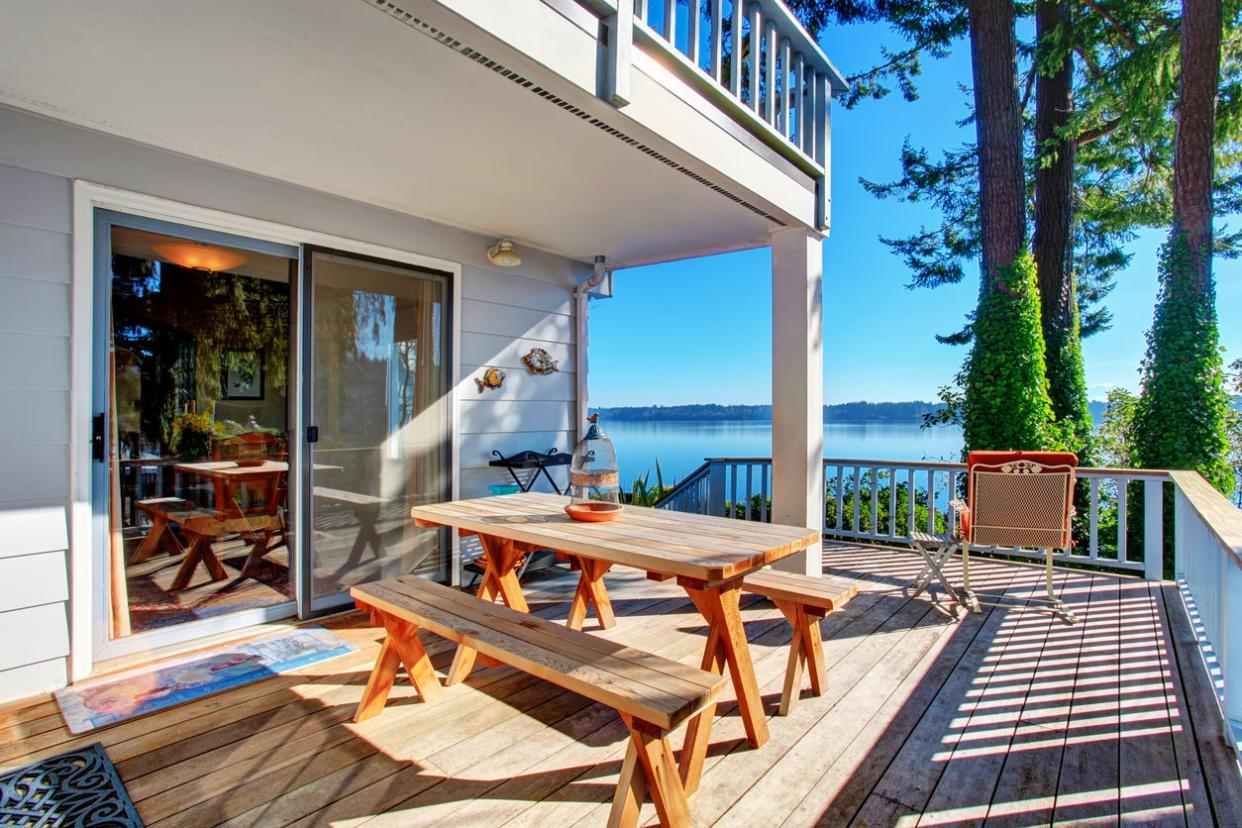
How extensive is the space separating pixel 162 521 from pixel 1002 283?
7461 mm

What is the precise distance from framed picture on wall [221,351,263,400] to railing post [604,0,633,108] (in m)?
2.68

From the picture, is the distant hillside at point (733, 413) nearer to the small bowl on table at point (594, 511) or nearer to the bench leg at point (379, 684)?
the small bowl on table at point (594, 511)

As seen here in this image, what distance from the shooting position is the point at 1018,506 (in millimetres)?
3715

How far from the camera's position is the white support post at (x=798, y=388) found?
3.55 m

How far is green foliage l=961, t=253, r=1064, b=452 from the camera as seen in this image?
6.23 m

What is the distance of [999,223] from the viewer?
6.65m

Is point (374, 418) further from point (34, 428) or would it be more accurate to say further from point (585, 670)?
point (585, 670)

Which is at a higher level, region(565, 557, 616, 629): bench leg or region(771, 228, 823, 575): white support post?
region(771, 228, 823, 575): white support post

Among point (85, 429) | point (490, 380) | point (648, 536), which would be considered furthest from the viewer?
point (490, 380)

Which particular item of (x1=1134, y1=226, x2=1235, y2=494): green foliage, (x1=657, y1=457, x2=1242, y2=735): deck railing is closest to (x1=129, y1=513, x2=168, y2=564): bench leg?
(x1=657, y1=457, x2=1242, y2=735): deck railing

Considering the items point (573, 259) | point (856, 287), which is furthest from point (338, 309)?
point (856, 287)

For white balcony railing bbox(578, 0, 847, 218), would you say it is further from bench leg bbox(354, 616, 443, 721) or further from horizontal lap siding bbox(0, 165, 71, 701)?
horizontal lap siding bbox(0, 165, 71, 701)

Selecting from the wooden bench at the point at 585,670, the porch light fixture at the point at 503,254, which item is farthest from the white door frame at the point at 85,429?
the porch light fixture at the point at 503,254

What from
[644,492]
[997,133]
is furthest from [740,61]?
[997,133]
